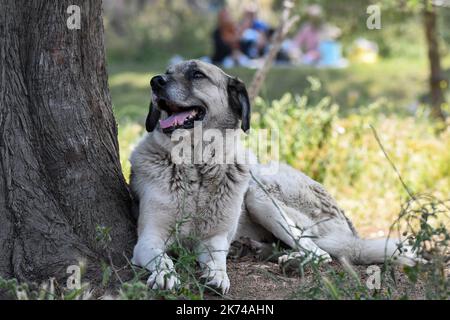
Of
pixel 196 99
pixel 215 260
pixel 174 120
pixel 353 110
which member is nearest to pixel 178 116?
pixel 174 120

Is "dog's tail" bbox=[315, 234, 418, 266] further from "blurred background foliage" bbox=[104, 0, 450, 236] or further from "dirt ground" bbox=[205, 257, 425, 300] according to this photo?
"blurred background foliage" bbox=[104, 0, 450, 236]

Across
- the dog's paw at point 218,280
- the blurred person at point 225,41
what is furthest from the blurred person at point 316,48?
the dog's paw at point 218,280

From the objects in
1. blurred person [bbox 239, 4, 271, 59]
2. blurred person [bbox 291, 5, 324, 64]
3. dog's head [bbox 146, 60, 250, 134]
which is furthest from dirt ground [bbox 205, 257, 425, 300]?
blurred person [bbox 239, 4, 271, 59]

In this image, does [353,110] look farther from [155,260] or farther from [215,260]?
[155,260]

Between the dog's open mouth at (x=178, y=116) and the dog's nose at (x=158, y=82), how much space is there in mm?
114

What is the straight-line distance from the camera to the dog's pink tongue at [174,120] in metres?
5.30

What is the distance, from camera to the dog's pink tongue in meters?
5.30

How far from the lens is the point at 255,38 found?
61.8ft

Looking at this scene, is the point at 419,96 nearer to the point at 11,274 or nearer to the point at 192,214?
the point at 192,214

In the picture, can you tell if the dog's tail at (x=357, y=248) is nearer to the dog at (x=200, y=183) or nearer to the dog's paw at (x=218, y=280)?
the dog at (x=200, y=183)

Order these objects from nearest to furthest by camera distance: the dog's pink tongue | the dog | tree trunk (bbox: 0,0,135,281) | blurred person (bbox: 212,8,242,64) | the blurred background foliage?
1. tree trunk (bbox: 0,0,135,281)
2. the dog
3. the dog's pink tongue
4. the blurred background foliage
5. blurred person (bbox: 212,8,242,64)

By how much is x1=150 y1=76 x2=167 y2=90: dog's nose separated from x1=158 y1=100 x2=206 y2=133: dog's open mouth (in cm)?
11

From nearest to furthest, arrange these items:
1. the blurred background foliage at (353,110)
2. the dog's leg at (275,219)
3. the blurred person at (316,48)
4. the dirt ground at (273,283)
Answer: the dirt ground at (273,283)
the dog's leg at (275,219)
the blurred background foliage at (353,110)
the blurred person at (316,48)

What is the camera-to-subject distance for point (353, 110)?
9586mm
